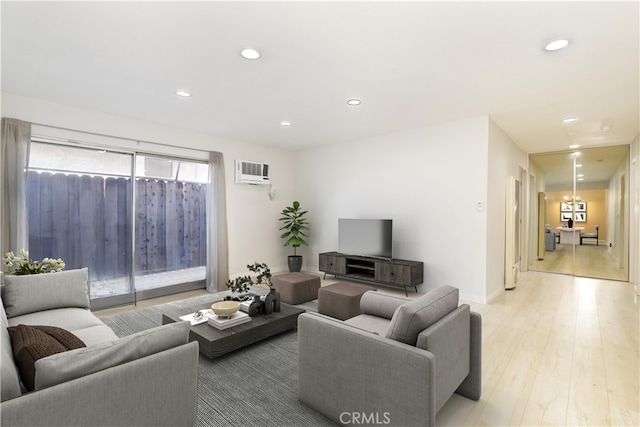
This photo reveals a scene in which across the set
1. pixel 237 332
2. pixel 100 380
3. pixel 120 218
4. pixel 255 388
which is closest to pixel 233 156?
pixel 120 218

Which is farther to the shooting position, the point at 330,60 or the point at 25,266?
the point at 25,266

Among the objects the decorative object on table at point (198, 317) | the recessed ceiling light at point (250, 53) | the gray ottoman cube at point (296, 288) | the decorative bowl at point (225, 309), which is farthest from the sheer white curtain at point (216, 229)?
the recessed ceiling light at point (250, 53)

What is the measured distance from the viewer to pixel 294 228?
6.38 metres

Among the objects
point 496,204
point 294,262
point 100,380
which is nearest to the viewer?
point 100,380

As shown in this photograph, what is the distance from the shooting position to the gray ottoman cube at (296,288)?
421cm

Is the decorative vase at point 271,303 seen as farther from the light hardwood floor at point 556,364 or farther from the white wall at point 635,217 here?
the white wall at point 635,217

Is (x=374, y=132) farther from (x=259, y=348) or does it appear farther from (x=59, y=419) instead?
(x=59, y=419)

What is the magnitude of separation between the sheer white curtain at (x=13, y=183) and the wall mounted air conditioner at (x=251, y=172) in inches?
113

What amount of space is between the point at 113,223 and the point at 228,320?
9.40 ft

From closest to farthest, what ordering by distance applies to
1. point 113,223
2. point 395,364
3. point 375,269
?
point 395,364, point 113,223, point 375,269

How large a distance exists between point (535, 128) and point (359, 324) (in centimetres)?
450

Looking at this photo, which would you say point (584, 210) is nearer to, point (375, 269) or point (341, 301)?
point (375, 269)

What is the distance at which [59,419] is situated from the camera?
1.11m

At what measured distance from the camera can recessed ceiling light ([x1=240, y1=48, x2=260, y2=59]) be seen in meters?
2.55
